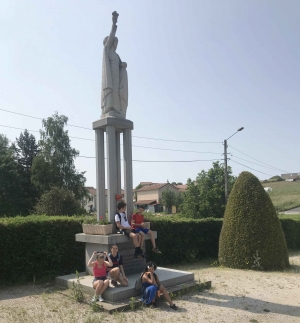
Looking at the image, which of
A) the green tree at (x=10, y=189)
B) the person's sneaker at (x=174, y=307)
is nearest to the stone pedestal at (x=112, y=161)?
the person's sneaker at (x=174, y=307)

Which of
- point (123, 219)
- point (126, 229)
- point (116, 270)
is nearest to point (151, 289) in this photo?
point (116, 270)

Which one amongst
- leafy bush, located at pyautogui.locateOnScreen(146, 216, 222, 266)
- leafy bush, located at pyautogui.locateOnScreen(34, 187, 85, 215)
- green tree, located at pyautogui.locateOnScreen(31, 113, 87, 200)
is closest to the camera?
leafy bush, located at pyautogui.locateOnScreen(146, 216, 222, 266)

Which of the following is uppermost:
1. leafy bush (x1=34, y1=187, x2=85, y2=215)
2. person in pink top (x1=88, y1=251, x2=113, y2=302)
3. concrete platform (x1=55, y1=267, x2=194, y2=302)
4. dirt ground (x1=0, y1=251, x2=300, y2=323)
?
leafy bush (x1=34, y1=187, x2=85, y2=215)

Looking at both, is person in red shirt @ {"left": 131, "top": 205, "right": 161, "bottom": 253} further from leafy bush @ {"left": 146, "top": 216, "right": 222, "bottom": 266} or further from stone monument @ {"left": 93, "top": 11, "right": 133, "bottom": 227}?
leafy bush @ {"left": 146, "top": 216, "right": 222, "bottom": 266}

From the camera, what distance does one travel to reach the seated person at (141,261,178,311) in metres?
6.68

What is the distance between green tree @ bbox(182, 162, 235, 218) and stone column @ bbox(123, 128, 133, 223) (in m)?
16.0

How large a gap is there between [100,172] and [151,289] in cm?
338

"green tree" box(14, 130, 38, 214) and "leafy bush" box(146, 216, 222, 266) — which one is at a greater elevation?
"green tree" box(14, 130, 38, 214)

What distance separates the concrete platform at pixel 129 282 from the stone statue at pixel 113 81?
4080 millimetres

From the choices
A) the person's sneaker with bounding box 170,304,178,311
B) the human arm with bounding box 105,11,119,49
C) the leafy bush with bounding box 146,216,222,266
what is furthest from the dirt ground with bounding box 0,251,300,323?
the human arm with bounding box 105,11,119,49

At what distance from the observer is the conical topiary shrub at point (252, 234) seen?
37.2 ft

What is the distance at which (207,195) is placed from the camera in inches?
970

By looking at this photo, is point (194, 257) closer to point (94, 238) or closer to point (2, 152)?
point (94, 238)

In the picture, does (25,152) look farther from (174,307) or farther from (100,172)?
(174,307)
